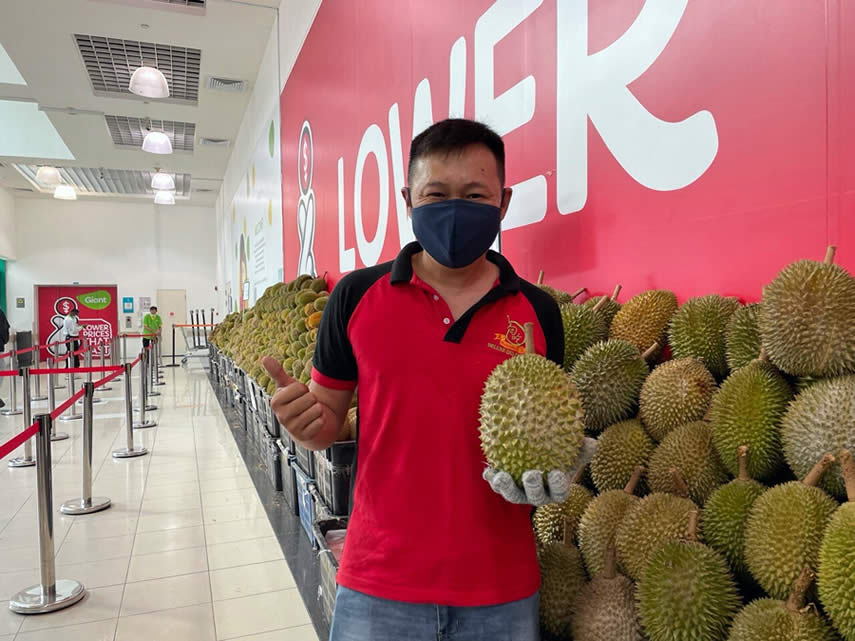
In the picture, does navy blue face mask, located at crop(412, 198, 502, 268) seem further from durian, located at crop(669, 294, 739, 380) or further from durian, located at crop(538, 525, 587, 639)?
durian, located at crop(538, 525, 587, 639)

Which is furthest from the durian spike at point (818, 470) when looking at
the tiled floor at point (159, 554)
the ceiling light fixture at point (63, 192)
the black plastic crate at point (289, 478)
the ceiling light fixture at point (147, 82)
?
the ceiling light fixture at point (63, 192)

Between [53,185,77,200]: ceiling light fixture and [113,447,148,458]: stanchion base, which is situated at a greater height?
A: [53,185,77,200]: ceiling light fixture

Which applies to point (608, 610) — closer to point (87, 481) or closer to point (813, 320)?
point (813, 320)

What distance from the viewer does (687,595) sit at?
1.09 metres

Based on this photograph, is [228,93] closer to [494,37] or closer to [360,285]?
[494,37]

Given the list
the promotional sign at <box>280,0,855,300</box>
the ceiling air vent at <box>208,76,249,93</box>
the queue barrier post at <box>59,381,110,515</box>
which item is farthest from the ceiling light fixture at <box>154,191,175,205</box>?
the promotional sign at <box>280,0,855,300</box>

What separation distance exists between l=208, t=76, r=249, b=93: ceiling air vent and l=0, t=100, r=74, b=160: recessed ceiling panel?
5.34 m

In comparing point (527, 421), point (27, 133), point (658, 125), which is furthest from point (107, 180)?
point (527, 421)

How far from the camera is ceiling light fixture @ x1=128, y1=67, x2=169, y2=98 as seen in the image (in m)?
6.53

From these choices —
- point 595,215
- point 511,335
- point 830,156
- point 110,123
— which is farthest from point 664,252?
point 110,123

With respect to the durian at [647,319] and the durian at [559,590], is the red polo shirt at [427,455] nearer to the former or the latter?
the durian at [559,590]

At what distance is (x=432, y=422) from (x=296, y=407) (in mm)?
277

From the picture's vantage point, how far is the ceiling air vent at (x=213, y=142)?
42.0ft

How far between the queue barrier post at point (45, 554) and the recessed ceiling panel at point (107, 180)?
45.5 feet
